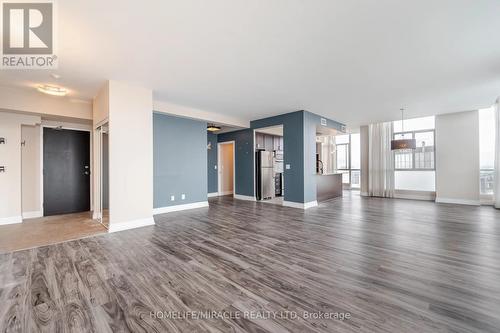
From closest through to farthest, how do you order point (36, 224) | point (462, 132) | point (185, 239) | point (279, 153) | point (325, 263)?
point (325, 263) < point (185, 239) < point (36, 224) < point (462, 132) < point (279, 153)

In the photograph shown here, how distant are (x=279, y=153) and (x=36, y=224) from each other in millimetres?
7239

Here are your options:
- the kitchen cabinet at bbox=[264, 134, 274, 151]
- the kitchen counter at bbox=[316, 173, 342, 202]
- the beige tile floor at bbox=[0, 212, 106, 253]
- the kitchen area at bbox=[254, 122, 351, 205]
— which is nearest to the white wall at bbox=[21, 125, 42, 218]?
the beige tile floor at bbox=[0, 212, 106, 253]

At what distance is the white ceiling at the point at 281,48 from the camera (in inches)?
84.7

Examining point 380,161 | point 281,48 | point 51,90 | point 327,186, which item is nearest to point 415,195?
point 380,161

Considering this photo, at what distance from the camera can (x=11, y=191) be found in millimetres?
4578

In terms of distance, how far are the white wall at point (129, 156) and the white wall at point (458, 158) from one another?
8.70 m

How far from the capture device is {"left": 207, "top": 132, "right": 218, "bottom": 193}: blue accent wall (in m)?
8.41

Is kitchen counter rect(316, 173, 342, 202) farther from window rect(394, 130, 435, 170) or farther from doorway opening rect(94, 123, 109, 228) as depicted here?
doorway opening rect(94, 123, 109, 228)

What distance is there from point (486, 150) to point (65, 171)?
39.2 ft

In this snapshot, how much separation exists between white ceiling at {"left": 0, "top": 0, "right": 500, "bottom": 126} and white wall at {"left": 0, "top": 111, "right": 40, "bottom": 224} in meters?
1.26

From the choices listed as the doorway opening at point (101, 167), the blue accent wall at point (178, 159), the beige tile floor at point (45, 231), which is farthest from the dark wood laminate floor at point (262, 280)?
the blue accent wall at point (178, 159)

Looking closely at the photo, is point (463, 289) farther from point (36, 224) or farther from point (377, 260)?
point (36, 224)

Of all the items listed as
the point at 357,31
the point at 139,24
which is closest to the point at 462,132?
the point at 357,31

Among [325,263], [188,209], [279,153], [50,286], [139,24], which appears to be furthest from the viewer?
[279,153]
